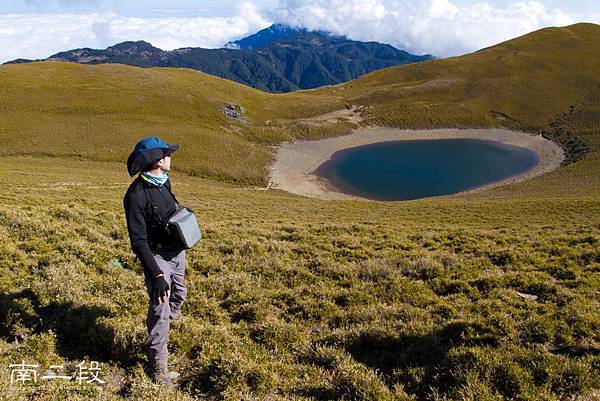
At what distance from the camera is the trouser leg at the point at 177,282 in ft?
23.0

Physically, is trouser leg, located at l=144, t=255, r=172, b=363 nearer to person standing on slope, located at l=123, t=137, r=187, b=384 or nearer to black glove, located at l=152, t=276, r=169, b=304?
person standing on slope, located at l=123, t=137, r=187, b=384

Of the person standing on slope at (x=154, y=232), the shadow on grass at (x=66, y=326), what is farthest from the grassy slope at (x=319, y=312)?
the person standing on slope at (x=154, y=232)

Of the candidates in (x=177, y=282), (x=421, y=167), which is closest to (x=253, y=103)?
(x=421, y=167)

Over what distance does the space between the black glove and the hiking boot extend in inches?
41.2

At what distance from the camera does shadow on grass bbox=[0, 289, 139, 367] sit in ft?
22.1

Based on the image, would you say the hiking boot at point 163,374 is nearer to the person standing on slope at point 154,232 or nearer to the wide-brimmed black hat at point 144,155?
the person standing on slope at point 154,232

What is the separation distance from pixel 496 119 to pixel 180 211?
426 feet

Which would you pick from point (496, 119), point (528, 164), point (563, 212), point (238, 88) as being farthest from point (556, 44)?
point (563, 212)

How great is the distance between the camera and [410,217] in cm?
3425

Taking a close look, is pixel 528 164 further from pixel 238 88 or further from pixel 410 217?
pixel 238 88

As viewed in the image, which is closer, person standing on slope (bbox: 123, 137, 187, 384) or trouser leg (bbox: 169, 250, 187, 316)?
person standing on slope (bbox: 123, 137, 187, 384)

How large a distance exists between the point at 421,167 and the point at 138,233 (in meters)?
84.0

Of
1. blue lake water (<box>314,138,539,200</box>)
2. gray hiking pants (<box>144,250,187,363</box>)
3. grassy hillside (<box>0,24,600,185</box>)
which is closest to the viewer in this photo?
gray hiking pants (<box>144,250,187,363</box>)

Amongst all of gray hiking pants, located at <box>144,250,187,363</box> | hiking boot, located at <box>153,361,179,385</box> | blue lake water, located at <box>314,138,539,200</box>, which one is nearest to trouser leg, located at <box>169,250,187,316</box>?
gray hiking pants, located at <box>144,250,187,363</box>
